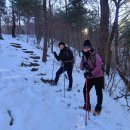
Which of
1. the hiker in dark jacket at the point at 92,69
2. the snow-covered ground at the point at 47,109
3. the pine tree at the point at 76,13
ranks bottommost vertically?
the snow-covered ground at the point at 47,109

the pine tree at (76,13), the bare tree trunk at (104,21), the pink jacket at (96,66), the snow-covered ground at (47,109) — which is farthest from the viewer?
the pine tree at (76,13)

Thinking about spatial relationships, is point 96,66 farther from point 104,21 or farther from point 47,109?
point 104,21

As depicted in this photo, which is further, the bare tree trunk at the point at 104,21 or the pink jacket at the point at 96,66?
the bare tree trunk at the point at 104,21

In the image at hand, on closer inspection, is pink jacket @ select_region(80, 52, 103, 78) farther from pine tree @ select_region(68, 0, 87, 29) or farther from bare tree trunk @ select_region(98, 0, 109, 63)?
pine tree @ select_region(68, 0, 87, 29)

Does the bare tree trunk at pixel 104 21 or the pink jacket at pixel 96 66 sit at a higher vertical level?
the bare tree trunk at pixel 104 21

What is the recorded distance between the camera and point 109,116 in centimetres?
728

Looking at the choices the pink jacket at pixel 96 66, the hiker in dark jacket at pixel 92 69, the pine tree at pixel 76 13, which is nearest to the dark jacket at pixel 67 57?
the hiker in dark jacket at pixel 92 69

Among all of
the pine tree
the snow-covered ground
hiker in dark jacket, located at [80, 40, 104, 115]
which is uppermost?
the pine tree

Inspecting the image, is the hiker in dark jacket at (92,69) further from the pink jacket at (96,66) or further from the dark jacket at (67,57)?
→ the dark jacket at (67,57)

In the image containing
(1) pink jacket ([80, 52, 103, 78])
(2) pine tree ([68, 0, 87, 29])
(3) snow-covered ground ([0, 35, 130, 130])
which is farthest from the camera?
(2) pine tree ([68, 0, 87, 29])

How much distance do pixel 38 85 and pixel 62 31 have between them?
30.8 metres

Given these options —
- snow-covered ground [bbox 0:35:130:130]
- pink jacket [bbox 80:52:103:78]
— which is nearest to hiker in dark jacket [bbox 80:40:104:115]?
pink jacket [bbox 80:52:103:78]

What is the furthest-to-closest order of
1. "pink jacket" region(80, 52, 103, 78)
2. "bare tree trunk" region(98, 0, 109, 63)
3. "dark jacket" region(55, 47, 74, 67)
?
"bare tree trunk" region(98, 0, 109, 63)
"dark jacket" region(55, 47, 74, 67)
"pink jacket" region(80, 52, 103, 78)

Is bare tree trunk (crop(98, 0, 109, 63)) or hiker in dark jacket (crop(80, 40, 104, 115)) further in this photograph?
bare tree trunk (crop(98, 0, 109, 63))
